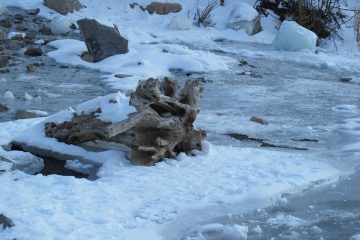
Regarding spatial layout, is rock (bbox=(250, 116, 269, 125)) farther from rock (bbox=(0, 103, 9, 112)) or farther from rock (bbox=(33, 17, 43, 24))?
rock (bbox=(33, 17, 43, 24))

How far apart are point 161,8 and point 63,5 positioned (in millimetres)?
2406

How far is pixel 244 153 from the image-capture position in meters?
5.89

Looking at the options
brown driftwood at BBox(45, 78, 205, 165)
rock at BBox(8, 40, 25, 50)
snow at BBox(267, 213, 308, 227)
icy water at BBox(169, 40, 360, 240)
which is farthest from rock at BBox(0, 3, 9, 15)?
snow at BBox(267, 213, 308, 227)

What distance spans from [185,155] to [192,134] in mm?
206

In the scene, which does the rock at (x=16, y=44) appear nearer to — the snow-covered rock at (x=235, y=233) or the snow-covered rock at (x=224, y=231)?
the snow-covered rock at (x=224, y=231)

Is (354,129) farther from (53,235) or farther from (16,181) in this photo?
(53,235)

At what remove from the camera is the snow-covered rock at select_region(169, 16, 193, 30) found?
50.4 feet

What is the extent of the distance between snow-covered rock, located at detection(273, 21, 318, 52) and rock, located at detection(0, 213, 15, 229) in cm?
1063

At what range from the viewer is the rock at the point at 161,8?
16.7 meters

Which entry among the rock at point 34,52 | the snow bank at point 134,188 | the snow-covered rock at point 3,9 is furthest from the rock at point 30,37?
the snow bank at point 134,188

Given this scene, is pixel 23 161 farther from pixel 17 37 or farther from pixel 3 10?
pixel 3 10

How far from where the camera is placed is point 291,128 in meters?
7.25

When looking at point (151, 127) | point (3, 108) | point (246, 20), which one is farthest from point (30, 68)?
point (246, 20)

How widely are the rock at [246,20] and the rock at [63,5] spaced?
382 cm
